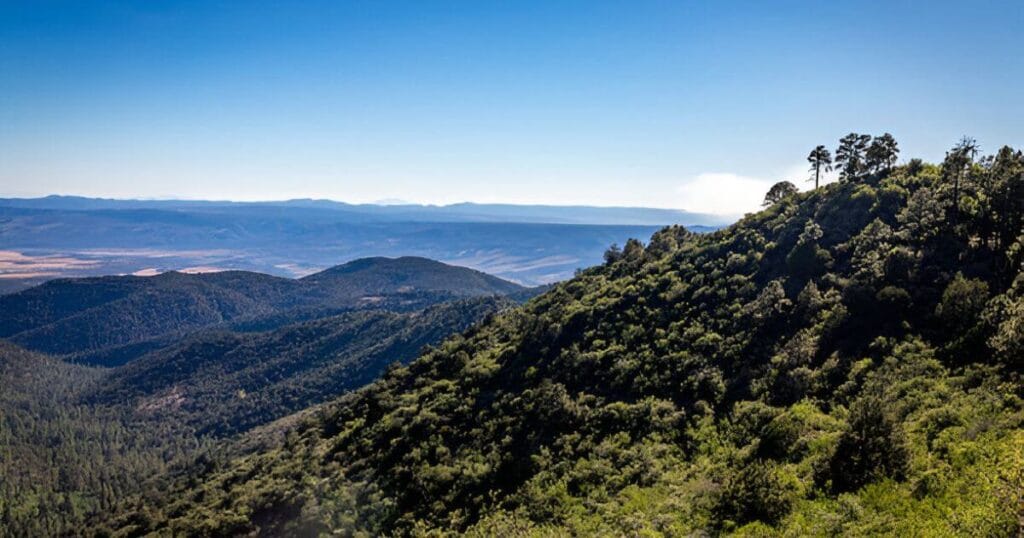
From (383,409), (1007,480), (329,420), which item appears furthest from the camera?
(329,420)

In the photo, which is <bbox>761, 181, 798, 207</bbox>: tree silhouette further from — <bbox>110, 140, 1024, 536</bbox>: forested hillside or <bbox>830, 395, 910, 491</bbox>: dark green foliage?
<bbox>830, 395, 910, 491</bbox>: dark green foliage

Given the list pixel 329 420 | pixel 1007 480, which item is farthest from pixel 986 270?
pixel 329 420

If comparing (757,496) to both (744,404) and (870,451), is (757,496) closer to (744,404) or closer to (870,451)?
(870,451)

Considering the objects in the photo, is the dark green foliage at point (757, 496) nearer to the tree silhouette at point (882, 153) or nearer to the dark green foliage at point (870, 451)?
the dark green foliage at point (870, 451)

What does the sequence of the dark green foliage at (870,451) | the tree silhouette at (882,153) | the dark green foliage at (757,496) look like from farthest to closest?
1. the tree silhouette at (882,153)
2. the dark green foliage at (757,496)
3. the dark green foliage at (870,451)

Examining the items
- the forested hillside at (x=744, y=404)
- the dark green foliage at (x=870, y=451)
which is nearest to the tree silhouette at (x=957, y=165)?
the forested hillside at (x=744, y=404)

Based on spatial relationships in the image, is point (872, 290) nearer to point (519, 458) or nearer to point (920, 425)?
point (920, 425)

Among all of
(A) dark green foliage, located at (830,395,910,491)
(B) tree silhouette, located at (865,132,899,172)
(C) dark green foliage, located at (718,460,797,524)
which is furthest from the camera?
(B) tree silhouette, located at (865,132,899,172)

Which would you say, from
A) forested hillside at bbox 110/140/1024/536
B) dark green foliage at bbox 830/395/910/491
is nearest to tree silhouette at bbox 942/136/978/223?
forested hillside at bbox 110/140/1024/536

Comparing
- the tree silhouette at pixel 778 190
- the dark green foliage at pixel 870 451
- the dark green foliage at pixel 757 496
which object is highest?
the tree silhouette at pixel 778 190
